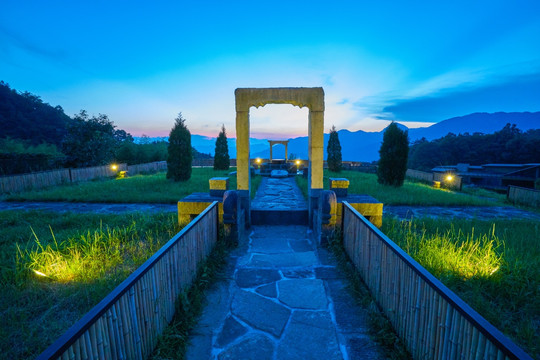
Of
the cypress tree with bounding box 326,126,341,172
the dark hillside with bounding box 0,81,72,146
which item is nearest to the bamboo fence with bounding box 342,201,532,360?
the cypress tree with bounding box 326,126,341,172

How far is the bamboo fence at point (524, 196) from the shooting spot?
35.0ft

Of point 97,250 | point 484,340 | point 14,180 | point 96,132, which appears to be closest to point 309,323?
point 484,340

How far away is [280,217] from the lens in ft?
23.1

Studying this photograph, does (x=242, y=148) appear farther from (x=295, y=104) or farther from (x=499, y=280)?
(x=499, y=280)

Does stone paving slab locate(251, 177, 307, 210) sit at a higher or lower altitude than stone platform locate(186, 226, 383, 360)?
higher

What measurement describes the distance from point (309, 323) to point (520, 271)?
3.48 meters

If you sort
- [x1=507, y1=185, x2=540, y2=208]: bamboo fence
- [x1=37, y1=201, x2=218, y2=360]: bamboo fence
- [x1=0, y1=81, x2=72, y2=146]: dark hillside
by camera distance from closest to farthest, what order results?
[x1=37, y1=201, x2=218, y2=360]: bamboo fence
[x1=507, y1=185, x2=540, y2=208]: bamboo fence
[x1=0, y1=81, x2=72, y2=146]: dark hillside

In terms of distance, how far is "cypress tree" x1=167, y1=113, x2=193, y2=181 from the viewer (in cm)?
1555

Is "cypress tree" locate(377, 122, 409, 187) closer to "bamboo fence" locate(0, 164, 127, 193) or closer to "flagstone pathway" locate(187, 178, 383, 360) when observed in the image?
"flagstone pathway" locate(187, 178, 383, 360)

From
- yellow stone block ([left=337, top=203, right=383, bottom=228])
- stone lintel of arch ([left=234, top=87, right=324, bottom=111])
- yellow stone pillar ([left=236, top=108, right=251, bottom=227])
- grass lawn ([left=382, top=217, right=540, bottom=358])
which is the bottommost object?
grass lawn ([left=382, top=217, right=540, bottom=358])

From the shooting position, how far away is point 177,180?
1558 centimetres

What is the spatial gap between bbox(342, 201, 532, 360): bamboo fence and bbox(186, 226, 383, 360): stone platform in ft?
1.24

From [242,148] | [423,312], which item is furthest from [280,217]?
[423,312]

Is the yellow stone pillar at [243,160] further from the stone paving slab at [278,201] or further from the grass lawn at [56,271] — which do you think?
the grass lawn at [56,271]
